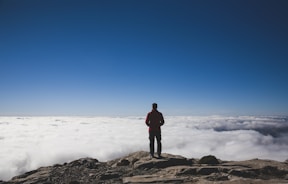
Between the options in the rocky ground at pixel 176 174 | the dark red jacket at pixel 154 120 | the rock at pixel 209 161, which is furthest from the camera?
the dark red jacket at pixel 154 120

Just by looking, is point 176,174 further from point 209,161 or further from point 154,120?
point 154,120

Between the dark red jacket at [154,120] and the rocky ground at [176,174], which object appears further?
the dark red jacket at [154,120]

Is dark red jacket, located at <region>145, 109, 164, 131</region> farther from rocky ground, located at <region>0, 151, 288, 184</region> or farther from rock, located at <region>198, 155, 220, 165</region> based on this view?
rock, located at <region>198, 155, 220, 165</region>

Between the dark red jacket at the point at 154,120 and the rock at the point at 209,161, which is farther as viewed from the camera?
the dark red jacket at the point at 154,120

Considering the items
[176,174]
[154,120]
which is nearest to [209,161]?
[176,174]

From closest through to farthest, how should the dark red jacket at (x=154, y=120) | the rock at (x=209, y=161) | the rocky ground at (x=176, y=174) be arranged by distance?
the rocky ground at (x=176, y=174), the rock at (x=209, y=161), the dark red jacket at (x=154, y=120)

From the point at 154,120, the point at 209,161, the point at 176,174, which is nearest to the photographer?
the point at 176,174

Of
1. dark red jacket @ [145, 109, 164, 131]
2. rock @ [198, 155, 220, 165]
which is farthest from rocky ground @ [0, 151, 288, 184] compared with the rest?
dark red jacket @ [145, 109, 164, 131]

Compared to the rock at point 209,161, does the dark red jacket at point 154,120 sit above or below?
above

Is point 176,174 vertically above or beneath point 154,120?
beneath

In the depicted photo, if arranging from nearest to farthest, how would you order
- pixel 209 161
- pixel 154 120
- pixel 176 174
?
pixel 176 174, pixel 209 161, pixel 154 120

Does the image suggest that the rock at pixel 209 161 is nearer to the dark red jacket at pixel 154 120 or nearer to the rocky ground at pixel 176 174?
the rocky ground at pixel 176 174

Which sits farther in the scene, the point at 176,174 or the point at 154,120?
the point at 154,120

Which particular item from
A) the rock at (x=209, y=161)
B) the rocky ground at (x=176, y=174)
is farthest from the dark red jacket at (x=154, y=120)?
the rock at (x=209, y=161)
